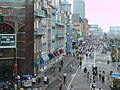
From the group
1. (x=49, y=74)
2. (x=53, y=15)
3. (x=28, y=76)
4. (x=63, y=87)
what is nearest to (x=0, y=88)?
(x=28, y=76)

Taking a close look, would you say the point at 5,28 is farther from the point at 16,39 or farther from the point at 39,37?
the point at 39,37

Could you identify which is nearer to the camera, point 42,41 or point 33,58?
point 33,58

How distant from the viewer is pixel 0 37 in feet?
155

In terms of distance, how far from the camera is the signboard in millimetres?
47312

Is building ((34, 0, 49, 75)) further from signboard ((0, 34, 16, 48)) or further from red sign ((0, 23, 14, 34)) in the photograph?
signboard ((0, 34, 16, 48))

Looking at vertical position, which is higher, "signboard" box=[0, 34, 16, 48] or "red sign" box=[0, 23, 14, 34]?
"red sign" box=[0, 23, 14, 34]

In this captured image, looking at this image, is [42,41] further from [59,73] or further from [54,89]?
[54,89]

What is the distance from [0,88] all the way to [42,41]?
77.1 feet

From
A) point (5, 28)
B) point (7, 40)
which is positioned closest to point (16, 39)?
point (5, 28)

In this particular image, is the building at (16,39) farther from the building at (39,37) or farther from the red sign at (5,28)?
the building at (39,37)

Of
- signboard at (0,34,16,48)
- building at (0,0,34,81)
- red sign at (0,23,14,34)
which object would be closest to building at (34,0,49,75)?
building at (0,0,34,81)

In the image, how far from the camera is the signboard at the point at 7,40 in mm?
47312

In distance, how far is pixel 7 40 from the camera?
4781cm

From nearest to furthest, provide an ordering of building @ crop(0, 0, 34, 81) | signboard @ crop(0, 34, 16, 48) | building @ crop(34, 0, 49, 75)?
signboard @ crop(0, 34, 16, 48) < building @ crop(0, 0, 34, 81) < building @ crop(34, 0, 49, 75)
